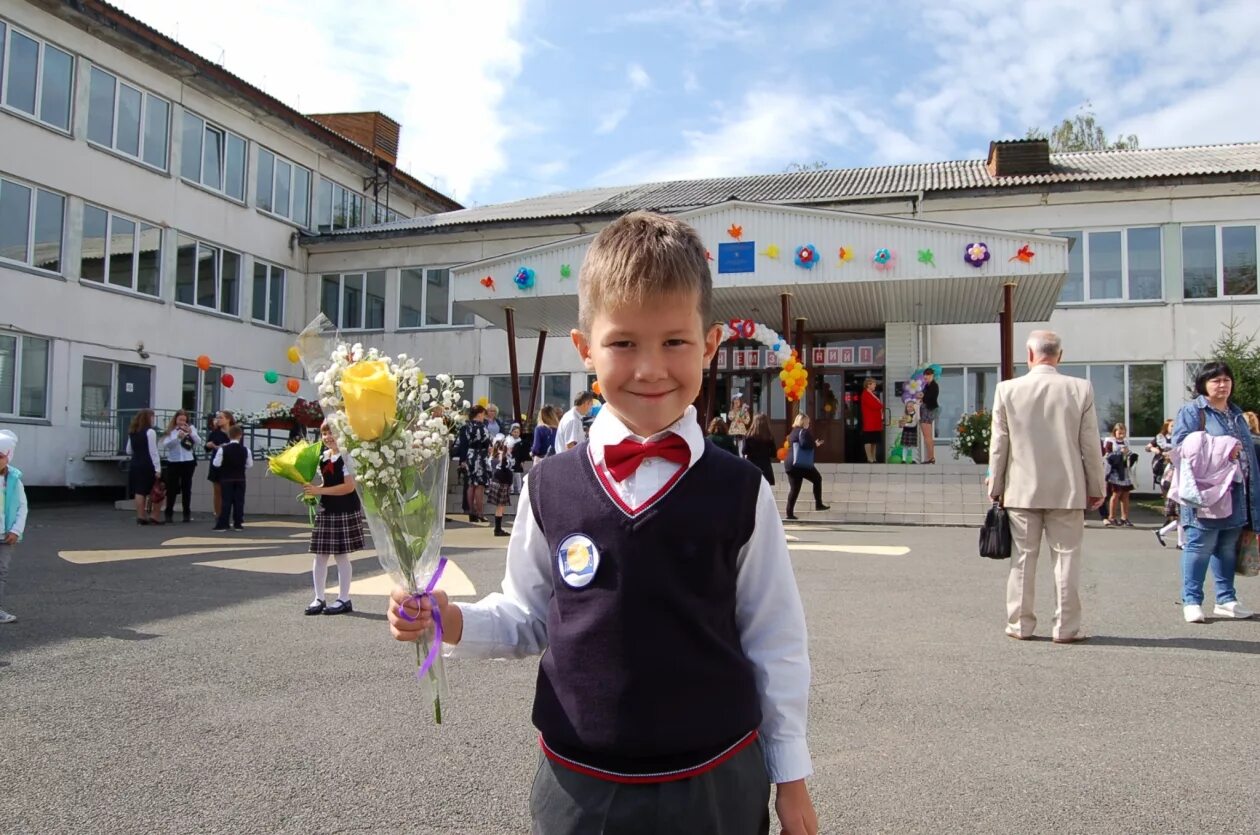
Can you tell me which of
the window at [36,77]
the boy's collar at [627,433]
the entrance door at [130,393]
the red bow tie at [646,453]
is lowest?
Answer: the red bow tie at [646,453]

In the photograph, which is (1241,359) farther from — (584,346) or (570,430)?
(584,346)


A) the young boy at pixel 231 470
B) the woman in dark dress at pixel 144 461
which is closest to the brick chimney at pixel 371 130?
the woman in dark dress at pixel 144 461

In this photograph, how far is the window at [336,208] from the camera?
31.4 metres

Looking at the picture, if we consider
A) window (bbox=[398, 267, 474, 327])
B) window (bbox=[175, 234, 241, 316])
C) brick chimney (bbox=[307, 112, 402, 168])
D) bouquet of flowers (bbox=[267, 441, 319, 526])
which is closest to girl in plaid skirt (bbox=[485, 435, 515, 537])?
bouquet of flowers (bbox=[267, 441, 319, 526])

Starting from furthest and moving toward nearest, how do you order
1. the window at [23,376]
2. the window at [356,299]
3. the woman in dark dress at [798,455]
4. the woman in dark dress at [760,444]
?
1. the window at [356,299]
2. the window at [23,376]
3. the woman in dark dress at [798,455]
4. the woman in dark dress at [760,444]

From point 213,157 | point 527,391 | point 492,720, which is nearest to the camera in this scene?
point 492,720

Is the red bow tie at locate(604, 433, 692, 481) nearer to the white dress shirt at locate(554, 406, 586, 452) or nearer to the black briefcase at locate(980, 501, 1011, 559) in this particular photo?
the black briefcase at locate(980, 501, 1011, 559)

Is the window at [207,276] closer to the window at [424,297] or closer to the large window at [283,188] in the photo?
the large window at [283,188]

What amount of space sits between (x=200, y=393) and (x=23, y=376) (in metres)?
5.57

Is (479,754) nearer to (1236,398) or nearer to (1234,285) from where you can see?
(1236,398)

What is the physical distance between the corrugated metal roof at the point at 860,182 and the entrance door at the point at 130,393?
829 cm

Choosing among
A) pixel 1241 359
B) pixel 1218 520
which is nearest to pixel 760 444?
pixel 1218 520

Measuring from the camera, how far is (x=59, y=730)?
4453 mm

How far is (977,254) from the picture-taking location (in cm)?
1853
